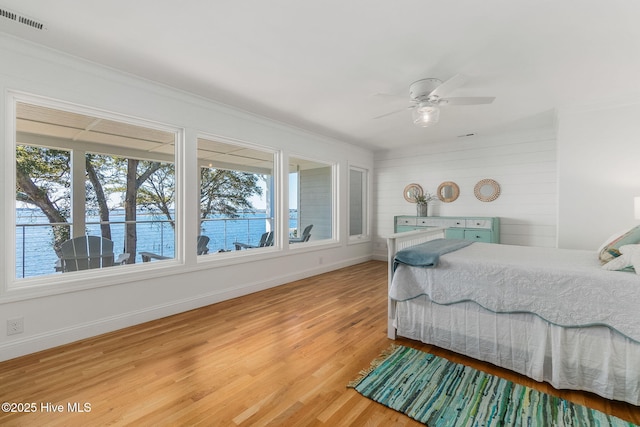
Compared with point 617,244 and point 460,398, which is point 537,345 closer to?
point 460,398

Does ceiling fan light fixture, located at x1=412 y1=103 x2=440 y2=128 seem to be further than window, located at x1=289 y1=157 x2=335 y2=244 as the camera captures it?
No

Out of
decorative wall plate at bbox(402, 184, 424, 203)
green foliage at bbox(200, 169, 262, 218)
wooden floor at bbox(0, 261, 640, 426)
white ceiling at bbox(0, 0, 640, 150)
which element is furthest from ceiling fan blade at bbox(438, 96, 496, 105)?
green foliage at bbox(200, 169, 262, 218)

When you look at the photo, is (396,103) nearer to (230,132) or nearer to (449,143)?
(230,132)

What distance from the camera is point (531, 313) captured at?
76.6 inches

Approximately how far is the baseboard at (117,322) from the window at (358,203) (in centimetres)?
240

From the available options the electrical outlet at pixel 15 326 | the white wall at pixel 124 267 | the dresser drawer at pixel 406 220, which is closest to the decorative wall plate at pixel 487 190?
the dresser drawer at pixel 406 220

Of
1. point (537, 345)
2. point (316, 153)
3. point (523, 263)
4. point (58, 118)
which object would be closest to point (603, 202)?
point (523, 263)

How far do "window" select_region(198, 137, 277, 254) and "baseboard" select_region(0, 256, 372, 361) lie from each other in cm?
66

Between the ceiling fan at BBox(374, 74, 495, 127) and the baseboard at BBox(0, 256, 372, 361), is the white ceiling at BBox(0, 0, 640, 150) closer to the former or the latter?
the ceiling fan at BBox(374, 74, 495, 127)

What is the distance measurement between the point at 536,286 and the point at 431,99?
196 cm

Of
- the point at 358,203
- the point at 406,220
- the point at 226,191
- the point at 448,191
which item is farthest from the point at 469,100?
the point at 358,203

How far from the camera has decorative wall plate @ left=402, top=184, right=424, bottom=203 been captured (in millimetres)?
5852

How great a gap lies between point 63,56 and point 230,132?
1675mm

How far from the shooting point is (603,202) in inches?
134
